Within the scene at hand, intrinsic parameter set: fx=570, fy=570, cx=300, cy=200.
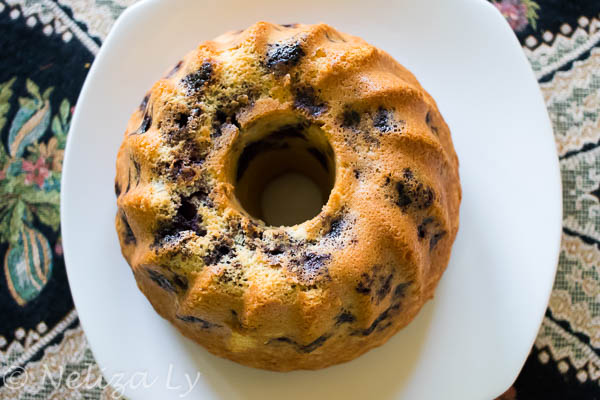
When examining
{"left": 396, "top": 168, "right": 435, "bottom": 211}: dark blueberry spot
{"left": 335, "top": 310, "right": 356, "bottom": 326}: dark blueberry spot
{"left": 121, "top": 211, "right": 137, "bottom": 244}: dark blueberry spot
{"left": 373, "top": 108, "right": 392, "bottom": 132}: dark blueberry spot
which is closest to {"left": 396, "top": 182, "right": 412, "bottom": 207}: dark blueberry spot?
{"left": 396, "top": 168, "right": 435, "bottom": 211}: dark blueberry spot

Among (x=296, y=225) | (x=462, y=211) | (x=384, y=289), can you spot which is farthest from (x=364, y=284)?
(x=462, y=211)

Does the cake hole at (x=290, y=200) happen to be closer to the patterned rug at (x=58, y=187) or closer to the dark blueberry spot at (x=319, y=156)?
the dark blueberry spot at (x=319, y=156)

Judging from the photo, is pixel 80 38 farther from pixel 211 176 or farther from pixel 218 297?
pixel 218 297

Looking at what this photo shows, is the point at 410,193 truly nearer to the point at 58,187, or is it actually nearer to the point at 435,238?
the point at 435,238

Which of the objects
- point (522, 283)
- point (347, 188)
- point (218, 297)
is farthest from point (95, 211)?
point (522, 283)

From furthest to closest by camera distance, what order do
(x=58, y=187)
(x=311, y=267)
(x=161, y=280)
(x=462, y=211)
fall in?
(x=58, y=187) < (x=462, y=211) < (x=161, y=280) < (x=311, y=267)

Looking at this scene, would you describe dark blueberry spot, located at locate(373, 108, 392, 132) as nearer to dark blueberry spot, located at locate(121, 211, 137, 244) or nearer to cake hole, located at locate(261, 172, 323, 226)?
cake hole, located at locate(261, 172, 323, 226)
